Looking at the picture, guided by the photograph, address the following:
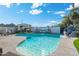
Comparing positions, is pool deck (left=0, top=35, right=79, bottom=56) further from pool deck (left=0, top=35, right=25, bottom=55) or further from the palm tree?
the palm tree

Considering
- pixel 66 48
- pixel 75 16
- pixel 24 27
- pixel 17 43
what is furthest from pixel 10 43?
pixel 75 16

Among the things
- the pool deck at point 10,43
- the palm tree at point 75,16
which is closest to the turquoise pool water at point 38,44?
the pool deck at point 10,43

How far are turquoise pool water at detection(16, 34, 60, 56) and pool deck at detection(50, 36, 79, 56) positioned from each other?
0.03m

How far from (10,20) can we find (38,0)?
278mm

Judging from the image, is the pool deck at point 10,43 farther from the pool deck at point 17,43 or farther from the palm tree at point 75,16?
the palm tree at point 75,16

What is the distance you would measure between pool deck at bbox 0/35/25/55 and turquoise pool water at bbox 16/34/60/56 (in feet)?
0.10

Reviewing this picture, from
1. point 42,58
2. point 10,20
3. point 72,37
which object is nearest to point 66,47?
point 72,37

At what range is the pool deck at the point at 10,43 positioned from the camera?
138cm

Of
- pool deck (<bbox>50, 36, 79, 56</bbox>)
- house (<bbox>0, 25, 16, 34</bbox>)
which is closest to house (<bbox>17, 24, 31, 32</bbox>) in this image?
house (<bbox>0, 25, 16, 34</bbox>)

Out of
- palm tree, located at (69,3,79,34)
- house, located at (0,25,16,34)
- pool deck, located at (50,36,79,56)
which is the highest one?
palm tree, located at (69,3,79,34)

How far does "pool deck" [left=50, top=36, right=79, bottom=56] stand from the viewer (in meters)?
1.38

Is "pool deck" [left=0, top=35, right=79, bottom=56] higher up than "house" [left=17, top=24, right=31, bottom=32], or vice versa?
"house" [left=17, top=24, right=31, bottom=32]

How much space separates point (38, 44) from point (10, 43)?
23 cm

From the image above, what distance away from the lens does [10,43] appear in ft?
4.54
